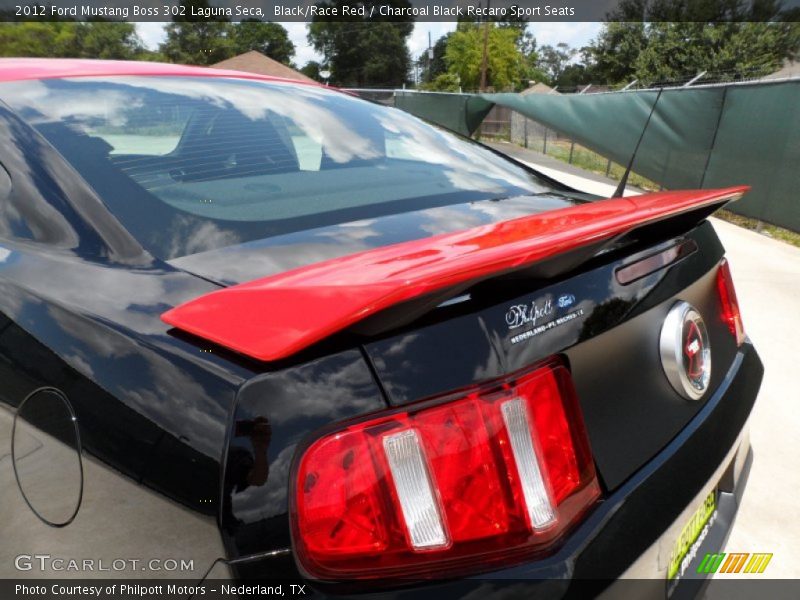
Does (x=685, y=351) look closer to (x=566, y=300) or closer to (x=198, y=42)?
(x=566, y=300)

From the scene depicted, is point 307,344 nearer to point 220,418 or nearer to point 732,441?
point 220,418

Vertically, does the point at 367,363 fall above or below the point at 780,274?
above

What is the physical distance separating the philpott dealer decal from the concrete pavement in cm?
92

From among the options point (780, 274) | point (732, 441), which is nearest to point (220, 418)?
point (732, 441)

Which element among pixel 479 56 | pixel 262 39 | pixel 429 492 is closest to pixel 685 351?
pixel 429 492

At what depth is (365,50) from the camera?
73.0m

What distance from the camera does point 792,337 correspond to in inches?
165

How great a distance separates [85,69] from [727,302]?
201cm

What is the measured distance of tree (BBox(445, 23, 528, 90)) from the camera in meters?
58.9

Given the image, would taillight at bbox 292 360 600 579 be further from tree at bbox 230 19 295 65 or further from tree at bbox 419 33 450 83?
tree at bbox 230 19 295 65

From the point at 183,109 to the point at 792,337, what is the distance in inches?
157

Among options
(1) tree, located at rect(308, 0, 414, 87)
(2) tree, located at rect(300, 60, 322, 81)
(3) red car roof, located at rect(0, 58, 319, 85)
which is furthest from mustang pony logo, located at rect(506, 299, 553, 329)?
(2) tree, located at rect(300, 60, 322, 81)

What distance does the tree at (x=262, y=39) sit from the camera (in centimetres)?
7762

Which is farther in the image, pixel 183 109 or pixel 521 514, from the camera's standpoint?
pixel 183 109
